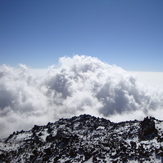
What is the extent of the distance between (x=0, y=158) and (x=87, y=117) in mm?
92358

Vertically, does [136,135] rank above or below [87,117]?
below

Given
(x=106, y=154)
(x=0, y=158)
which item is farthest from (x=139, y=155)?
(x=0, y=158)

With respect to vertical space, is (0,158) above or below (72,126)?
below

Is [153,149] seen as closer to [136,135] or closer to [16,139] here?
[136,135]

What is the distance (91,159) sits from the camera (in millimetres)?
42375

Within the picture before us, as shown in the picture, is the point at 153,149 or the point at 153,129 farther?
the point at 153,129

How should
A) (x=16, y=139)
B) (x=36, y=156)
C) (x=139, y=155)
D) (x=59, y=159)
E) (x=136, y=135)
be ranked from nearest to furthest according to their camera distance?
(x=139, y=155) < (x=59, y=159) < (x=36, y=156) < (x=136, y=135) < (x=16, y=139)

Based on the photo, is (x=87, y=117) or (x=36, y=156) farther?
(x=87, y=117)

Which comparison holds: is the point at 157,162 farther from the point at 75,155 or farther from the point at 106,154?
the point at 75,155

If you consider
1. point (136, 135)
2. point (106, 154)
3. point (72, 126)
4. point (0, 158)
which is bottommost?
point (0, 158)

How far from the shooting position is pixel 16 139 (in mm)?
119000

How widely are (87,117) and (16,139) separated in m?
67.6

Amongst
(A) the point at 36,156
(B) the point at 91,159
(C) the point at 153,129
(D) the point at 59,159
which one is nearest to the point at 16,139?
(A) the point at 36,156

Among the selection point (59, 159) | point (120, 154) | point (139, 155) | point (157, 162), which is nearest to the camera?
point (157, 162)
